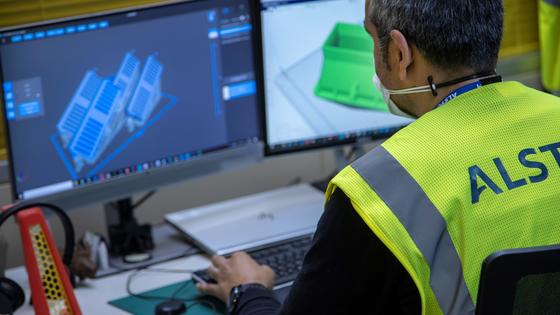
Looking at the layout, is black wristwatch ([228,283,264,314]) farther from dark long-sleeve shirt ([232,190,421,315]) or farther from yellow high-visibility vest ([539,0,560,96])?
yellow high-visibility vest ([539,0,560,96])

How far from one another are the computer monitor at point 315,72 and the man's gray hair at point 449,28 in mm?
806

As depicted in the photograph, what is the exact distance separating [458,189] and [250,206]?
3.52ft

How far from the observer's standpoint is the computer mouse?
1.76 metres

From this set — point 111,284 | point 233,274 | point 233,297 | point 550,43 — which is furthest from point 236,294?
point 550,43

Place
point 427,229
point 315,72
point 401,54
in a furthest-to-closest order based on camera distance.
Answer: point 315,72 → point 401,54 → point 427,229

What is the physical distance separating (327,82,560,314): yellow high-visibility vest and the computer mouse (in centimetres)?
59

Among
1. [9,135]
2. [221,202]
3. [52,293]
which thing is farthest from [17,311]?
[221,202]

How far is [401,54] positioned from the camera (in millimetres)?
1360

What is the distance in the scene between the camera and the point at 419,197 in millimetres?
1259

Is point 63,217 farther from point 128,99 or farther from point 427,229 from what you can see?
point 427,229

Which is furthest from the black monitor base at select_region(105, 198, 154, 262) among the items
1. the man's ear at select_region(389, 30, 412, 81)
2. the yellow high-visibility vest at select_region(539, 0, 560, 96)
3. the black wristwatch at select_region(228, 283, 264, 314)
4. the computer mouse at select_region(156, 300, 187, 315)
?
the yellow high-visibility vest at select_region(539, 0, 560, 96)

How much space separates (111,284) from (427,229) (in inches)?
36.4

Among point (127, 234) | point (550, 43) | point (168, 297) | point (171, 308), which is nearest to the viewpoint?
point (171, 308)

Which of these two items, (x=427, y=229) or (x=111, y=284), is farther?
(x=111, y=284)
